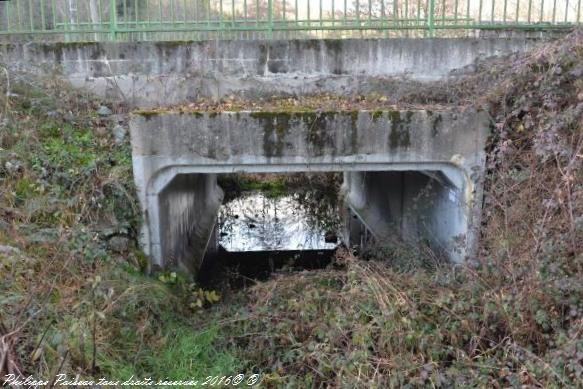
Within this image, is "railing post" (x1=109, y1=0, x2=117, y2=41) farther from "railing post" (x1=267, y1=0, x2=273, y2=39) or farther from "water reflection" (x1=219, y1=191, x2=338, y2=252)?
"water reflection" (x1=219, y1=191, x2=338, y2=252)

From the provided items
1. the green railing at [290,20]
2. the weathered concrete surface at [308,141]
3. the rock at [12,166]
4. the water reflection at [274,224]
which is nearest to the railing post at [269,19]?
the green railing at [290,20]

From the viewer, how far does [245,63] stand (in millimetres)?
7629

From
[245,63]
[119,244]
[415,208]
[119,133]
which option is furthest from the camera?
[415,208]

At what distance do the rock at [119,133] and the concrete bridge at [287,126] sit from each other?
1.76 ft

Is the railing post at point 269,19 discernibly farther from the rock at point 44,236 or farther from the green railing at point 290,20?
the rock at point 44,236

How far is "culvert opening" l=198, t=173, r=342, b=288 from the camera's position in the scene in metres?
9.88

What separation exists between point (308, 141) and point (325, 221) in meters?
7.05

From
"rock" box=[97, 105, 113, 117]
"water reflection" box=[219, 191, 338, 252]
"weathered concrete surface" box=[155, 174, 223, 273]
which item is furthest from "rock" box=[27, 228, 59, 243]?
"water reflection" box=[219, 191, 338, 252]

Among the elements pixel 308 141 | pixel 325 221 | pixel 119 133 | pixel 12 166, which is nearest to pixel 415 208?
pixel 308 141

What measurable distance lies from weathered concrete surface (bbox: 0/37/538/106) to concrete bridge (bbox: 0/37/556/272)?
14 millimetres

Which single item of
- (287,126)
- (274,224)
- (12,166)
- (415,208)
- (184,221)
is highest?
(287,126)

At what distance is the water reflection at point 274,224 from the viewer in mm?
11539

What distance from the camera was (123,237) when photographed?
20.3 feet

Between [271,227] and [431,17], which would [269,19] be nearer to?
[431,17]
